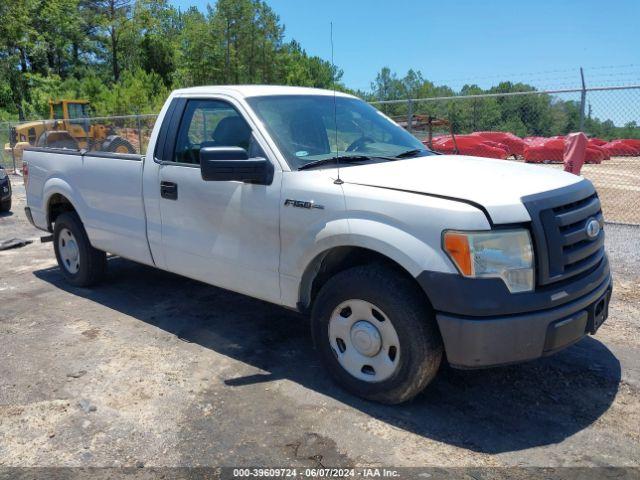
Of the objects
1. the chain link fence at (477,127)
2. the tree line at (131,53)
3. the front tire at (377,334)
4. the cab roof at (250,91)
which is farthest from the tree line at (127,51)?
the front tire at (377,334)

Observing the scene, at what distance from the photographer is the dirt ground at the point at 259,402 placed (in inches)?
121

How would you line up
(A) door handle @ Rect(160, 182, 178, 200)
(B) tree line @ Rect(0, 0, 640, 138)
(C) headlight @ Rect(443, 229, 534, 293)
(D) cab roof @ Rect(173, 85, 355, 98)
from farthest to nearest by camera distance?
(B) tree line @ Rect(0, 0, 640, 138) < (A) door handle @ Rect(160, 182, 178, 200) < (D) cab roof @ Rect(173, 85, 355, 98) < (C) headlight @ Rect(443, 229, 534, 293)

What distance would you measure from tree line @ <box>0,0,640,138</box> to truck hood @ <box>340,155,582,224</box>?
32.0 meters

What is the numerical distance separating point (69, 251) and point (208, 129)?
104 inches

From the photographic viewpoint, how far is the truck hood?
120 inches

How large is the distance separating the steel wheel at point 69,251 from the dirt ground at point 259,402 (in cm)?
87

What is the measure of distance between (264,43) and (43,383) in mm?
46875

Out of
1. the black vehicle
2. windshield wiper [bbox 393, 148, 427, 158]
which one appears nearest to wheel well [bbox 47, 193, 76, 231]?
windshield wiper [bbox 393, 148, 427, 158]

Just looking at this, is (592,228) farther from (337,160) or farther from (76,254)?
(76,254)

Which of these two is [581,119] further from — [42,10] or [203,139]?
[42,10]

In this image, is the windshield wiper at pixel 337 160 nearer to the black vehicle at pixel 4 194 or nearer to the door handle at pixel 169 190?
the door handle at pixel 169 190

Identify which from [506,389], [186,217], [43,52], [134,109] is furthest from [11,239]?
[43,52]

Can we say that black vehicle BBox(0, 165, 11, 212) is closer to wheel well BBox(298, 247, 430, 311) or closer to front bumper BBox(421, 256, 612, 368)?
wheel well BBox(298, 247, 430, 311)

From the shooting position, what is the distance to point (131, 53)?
54.0 m
